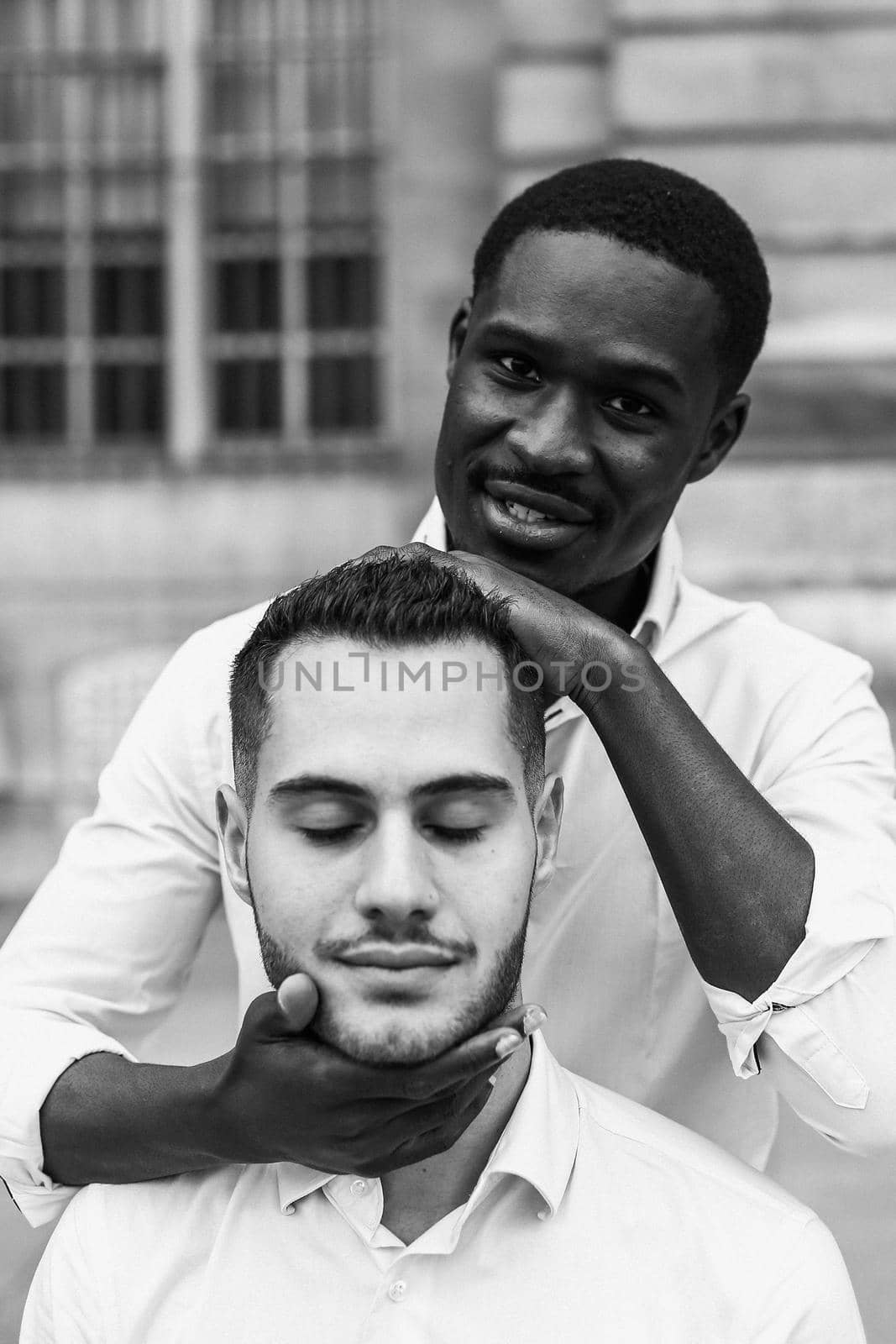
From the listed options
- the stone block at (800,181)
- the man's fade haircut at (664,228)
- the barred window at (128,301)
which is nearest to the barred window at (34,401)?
the barred window at (128,301)

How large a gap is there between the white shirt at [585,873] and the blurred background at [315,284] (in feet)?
14.4

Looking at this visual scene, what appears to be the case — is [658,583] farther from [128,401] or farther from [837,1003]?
[128,401]

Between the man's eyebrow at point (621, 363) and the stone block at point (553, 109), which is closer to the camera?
the man's eyebrow at point (621, 363)

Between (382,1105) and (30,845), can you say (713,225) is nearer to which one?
(382,1105)

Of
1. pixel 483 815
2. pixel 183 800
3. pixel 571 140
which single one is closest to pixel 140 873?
pixel 183 800

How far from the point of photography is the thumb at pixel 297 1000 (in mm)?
1603

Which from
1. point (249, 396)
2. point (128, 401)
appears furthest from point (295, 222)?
point (128, 401)

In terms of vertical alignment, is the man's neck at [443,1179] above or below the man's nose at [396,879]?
below

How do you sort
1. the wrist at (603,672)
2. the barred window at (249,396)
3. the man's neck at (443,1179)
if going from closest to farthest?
the man's neck at (443,1179) < the wrist at (603,672) < the barred window at (249,396)

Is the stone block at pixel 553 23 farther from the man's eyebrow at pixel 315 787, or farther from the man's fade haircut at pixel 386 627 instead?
the man's eyebrow at pixel 315 787

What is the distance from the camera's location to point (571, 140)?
708cm

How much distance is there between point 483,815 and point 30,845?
5.74 metres

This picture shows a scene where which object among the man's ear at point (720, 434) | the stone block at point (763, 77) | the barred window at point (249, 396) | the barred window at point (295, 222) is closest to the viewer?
the man's ear at point (720, 434)

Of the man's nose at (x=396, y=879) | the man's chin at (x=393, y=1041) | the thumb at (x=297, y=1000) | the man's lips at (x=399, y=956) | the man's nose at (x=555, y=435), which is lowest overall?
the man's chin at (x=393, y=1041)
